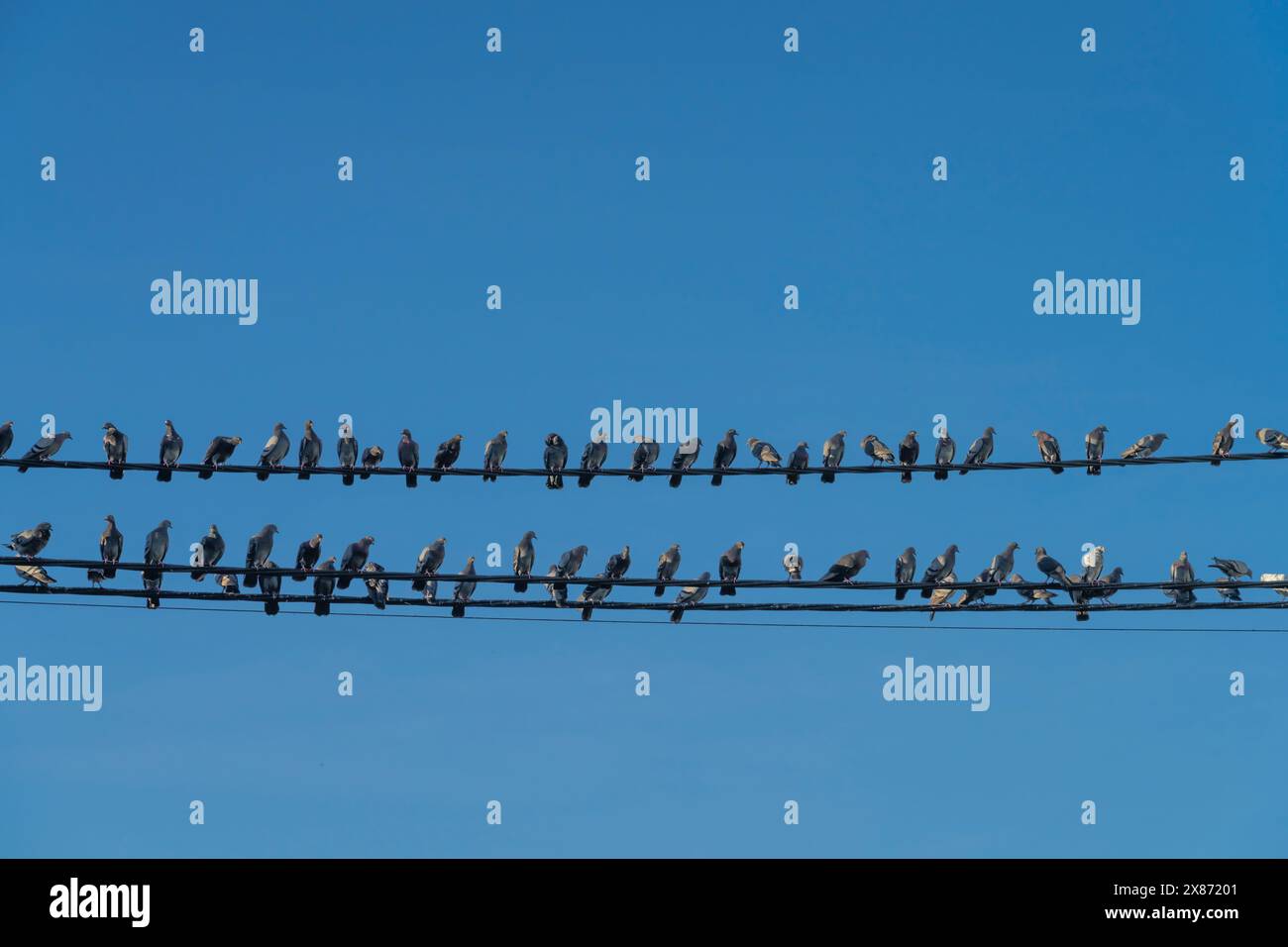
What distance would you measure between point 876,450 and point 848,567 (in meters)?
5.50

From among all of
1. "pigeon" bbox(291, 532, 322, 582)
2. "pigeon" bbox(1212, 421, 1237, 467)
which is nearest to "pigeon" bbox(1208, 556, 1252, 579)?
"pigeon" bbox(1212, 421, 1237, 467)

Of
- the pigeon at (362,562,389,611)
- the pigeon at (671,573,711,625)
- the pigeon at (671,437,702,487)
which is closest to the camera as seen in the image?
the pigeon at (362,562,389,611)

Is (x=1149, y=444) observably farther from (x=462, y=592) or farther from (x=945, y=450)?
(x=462, y=592)

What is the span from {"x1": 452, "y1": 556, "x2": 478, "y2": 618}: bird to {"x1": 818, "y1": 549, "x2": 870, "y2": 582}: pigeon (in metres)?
3.88

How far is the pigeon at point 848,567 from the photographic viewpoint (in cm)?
2378

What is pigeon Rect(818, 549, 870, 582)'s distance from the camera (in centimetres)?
2378

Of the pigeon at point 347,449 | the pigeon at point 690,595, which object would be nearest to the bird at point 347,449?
the pigeon at point 347,449

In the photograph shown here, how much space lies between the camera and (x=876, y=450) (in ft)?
95.8

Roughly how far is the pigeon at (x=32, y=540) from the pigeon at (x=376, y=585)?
3601 millimetres

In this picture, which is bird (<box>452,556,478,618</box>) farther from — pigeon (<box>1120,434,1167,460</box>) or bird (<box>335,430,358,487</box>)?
pigeon (<box>1120,434,1167,460</box>)

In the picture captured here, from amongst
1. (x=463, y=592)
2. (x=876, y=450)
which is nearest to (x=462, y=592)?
(x=463, y=592)

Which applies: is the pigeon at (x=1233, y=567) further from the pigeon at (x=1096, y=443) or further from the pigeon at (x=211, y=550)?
the pigeon at (x=211, y=550)
